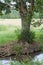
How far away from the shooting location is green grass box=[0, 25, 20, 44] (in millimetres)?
14078

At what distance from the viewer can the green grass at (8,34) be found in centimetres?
1408

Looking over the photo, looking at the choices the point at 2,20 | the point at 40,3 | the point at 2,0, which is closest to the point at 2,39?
the point at 2,0

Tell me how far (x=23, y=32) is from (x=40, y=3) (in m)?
9.45

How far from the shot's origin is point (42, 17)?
13.4 ft

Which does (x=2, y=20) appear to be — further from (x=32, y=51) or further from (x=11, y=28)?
(x=32, y=51)

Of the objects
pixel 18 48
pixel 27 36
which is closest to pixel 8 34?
pixel 27 36

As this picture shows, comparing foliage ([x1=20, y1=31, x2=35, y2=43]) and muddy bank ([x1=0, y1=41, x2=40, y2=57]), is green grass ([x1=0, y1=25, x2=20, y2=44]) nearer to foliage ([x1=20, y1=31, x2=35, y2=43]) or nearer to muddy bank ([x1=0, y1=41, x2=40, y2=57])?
foliage ([x1=20, y1=31, x2=35, y2=43])

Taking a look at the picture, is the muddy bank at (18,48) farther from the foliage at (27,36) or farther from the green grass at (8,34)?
the green grass at (8,34)

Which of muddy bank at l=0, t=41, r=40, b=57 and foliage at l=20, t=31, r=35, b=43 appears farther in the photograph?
foliage at l=20, t=31, r=35, b=43

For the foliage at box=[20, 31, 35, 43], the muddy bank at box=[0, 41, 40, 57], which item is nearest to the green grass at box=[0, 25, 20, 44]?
the foliage at box=[20, 31, 35, 43]

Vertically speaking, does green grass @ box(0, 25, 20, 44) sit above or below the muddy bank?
below

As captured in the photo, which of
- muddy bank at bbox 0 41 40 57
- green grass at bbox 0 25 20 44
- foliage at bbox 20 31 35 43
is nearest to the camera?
muddy bank at bbox 0 41 40 57

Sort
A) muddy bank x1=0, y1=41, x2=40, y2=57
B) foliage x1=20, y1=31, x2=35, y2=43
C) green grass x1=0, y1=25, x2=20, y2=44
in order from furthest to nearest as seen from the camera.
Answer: green grass x1=0, y1=25, x2=20, y2=44 → foliage x1=20, y1=31, x2=35, y2=43 → muddy bank x1=0, y1=41, x2=40, y2=57

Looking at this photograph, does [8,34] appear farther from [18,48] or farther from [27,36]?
[18,48]
